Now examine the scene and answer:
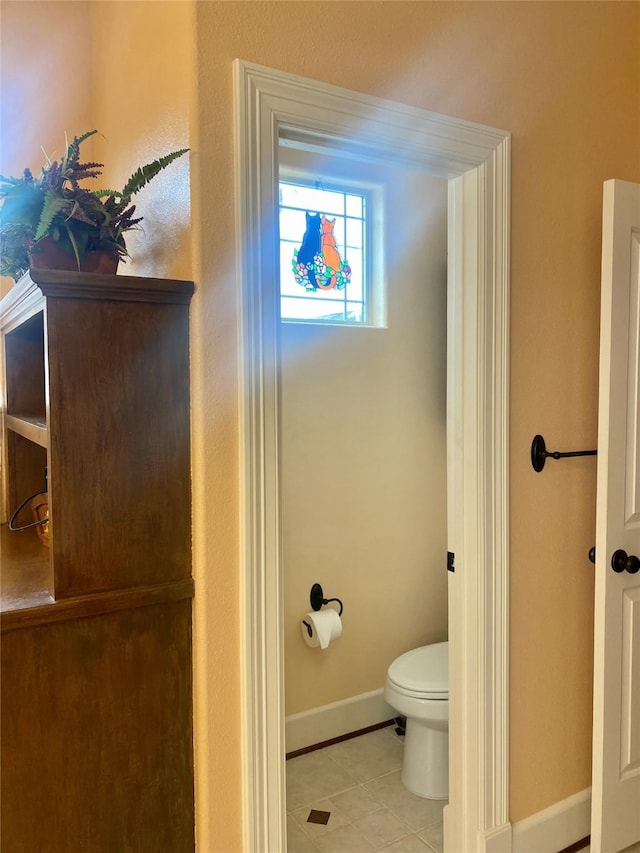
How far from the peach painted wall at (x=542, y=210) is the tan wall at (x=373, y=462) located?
2.98 feet

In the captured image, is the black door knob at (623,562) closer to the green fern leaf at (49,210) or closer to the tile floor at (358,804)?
the tile floor at (358,804)

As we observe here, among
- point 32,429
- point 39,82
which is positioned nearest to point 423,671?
point 32,429

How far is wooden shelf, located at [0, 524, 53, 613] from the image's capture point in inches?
51.7

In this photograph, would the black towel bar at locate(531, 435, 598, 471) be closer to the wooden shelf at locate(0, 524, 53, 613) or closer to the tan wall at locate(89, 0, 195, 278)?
the tan wall at locate(89, 0, 195, 278)

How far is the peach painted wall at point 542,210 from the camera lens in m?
1.58

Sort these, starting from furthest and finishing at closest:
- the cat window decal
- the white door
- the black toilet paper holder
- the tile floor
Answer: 1. the cat window decal
2. the black toilet paper holder
3. the tile floor
4. the white door

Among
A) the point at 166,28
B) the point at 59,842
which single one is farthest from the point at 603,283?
the point at 59,842

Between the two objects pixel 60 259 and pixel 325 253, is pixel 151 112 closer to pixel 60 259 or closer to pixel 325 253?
pixel 60 259

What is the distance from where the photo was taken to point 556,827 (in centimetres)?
198

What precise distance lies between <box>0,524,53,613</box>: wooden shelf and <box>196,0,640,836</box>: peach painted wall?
0.43m

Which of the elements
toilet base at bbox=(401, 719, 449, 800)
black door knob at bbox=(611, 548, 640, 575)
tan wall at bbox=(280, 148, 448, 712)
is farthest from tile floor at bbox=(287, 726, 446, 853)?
black door knob at bbox=(611, 548, 640, 575)

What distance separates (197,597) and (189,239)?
79 centimetres

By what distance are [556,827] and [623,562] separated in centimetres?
88

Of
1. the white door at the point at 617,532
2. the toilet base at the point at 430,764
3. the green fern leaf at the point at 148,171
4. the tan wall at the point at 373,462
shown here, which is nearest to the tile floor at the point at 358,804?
the toilet base at the point at 430,764
